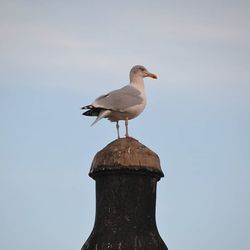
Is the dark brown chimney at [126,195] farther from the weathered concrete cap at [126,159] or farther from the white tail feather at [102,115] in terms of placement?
the white tail feather at [102,115]

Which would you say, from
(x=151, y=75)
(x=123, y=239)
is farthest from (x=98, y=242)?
(x=151, y=75)

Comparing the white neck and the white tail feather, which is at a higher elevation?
the white neck

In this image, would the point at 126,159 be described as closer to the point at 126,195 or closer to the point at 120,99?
the point at 126,195

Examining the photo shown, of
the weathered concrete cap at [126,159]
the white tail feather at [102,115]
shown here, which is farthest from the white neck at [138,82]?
the weathered concrete cap at [126,159]

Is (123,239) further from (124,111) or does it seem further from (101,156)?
(124,111)

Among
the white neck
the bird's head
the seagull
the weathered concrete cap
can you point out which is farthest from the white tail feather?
the weathered concrete cap

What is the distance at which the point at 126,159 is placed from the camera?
218 inches

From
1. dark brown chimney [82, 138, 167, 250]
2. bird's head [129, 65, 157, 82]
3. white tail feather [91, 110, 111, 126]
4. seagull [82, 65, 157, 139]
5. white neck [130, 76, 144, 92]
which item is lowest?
dark brown chimney [82, 138, 167, 250]

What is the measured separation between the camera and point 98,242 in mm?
5332

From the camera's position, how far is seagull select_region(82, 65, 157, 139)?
8.09 metres

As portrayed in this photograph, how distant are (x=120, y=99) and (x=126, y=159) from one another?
306 cm

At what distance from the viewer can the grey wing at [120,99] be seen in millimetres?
8109

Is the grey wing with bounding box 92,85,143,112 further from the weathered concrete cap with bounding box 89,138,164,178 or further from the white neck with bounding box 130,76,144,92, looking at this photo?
the weathered concrete cap with bounding box 89,138,164,178

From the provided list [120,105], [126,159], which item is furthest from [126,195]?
[120,105]
